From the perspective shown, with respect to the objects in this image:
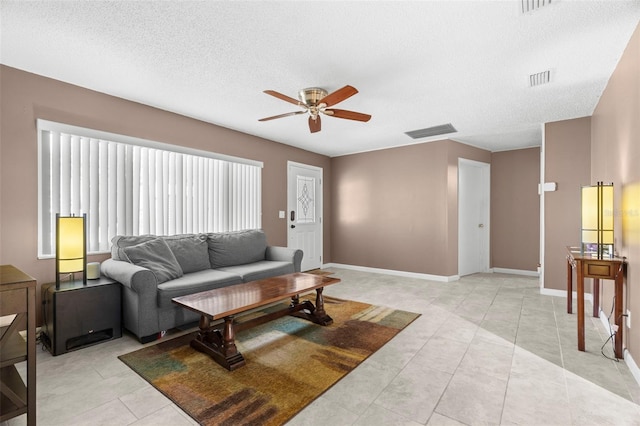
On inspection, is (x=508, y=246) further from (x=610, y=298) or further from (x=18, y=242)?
(x=18, y=242)

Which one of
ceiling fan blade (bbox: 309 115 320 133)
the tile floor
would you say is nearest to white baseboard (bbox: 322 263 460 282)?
the tile floor

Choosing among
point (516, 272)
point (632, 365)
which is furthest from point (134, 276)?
point (516, 272)

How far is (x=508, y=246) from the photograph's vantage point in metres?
6.09

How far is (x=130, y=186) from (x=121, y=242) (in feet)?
2.41

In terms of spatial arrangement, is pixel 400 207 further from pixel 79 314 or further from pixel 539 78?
pixel 79 314

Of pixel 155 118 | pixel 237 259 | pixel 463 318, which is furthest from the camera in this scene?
pixel 237 259

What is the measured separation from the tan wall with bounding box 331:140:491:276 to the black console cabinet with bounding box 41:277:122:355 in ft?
14.9

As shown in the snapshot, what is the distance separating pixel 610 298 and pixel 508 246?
316cm

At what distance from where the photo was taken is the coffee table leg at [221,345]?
238cm

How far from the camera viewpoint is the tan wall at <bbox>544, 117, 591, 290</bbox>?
417 cm

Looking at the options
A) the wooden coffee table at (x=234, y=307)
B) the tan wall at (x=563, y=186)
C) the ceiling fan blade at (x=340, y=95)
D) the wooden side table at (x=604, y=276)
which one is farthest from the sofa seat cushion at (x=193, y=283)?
the tan wall at (x=563, y=186)

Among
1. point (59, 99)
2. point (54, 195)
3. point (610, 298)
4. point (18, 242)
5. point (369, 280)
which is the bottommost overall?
point (369, 280)

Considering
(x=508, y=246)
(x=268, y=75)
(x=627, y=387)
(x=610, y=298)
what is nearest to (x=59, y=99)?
(x=268, y=75)

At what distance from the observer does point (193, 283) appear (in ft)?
10.3
